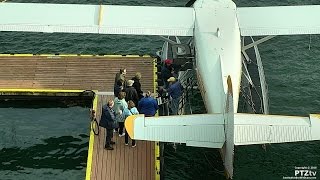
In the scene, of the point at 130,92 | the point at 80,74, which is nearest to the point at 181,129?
the point at 130,92

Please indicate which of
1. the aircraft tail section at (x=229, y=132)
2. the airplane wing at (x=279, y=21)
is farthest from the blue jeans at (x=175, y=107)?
the airplane wing at (x=279, y=21)

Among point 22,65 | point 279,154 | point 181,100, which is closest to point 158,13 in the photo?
point 181,100

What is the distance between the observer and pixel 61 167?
1523 cm

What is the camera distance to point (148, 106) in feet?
47.5

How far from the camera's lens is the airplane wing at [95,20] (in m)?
17.2

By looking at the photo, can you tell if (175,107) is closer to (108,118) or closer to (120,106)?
(120,106)

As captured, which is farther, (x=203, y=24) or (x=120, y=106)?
(x=203, y=24)

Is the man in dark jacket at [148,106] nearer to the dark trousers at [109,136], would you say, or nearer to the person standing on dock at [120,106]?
the person standing on dock at [120,106]

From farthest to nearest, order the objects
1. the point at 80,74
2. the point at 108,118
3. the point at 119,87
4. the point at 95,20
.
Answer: the point at 80,74 → the point at 95,20 → the point at 119,87 → the point at 108,118

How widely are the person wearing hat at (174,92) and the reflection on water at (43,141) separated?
2.79 metres

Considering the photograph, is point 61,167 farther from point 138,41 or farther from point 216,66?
point 138,41

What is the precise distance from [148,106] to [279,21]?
5.88 metres

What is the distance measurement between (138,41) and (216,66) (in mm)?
8299

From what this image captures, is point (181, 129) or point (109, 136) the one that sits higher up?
point (109, 136)
